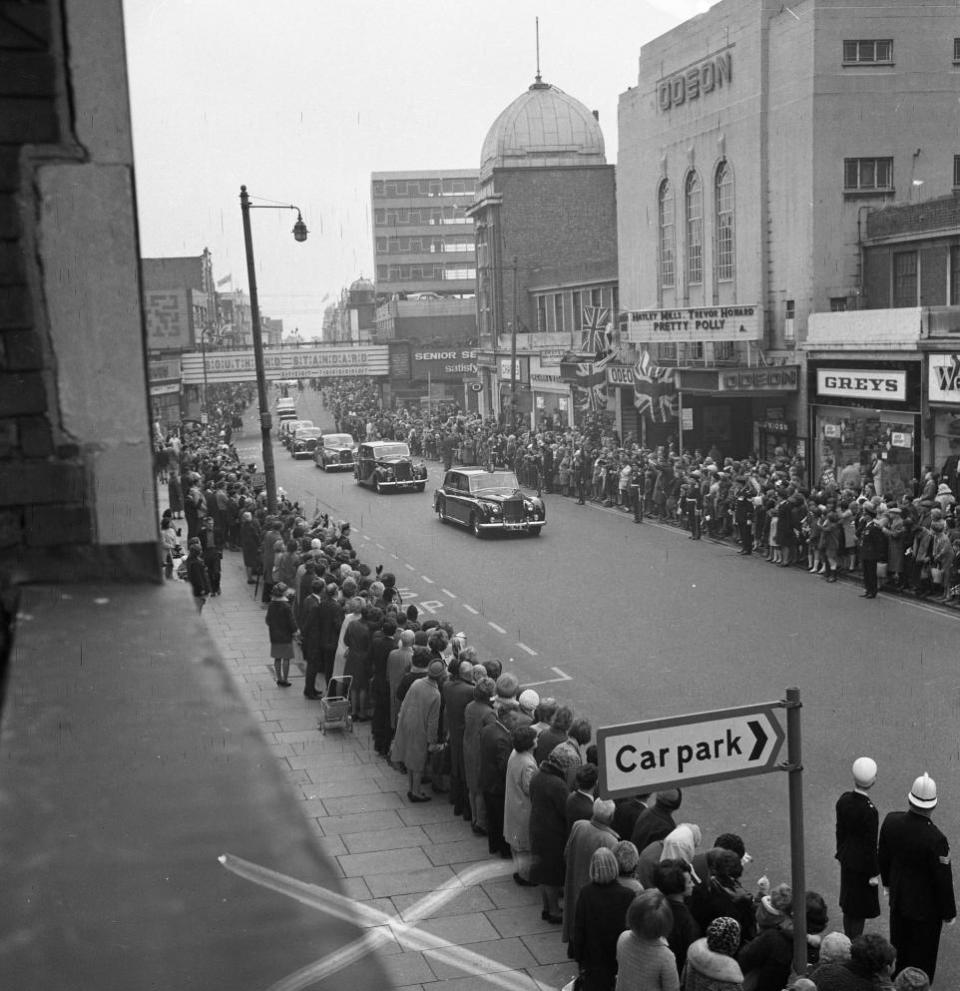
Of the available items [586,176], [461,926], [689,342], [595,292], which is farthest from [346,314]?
[461,926]

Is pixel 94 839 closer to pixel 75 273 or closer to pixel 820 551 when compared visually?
pixel 75 273

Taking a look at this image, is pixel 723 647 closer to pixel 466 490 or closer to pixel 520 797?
pixel 520 797

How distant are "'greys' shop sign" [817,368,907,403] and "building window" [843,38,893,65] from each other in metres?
8.12

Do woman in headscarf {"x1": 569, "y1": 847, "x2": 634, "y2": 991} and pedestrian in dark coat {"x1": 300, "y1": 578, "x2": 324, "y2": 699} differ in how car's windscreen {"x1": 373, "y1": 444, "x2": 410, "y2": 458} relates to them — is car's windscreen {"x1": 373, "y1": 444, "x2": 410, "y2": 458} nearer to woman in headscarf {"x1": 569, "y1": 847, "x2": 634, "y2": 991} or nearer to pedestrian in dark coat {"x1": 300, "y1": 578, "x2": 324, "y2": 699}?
pedestrian in dark coat {"x1": 300, "y1": 578, "x2": 324, "y2": 699}

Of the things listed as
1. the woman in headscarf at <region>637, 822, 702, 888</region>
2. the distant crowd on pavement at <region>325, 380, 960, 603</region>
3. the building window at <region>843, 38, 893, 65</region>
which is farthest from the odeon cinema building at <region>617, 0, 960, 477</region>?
the woman in headscarf at <region>637, 822, 702, 888</region>

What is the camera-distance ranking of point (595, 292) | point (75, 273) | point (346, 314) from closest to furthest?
point (75, 273)
point (595, 292)
point (346, 314)

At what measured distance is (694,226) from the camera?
135ft

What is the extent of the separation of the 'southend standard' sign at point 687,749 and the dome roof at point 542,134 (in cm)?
6764

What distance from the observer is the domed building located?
59531 mm

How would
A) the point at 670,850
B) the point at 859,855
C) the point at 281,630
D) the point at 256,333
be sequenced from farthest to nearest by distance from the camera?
1. the point at 256,333
2. the point at 281,630
3. the point at 859,855
4. the point at 670,850

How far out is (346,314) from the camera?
16938 centimetres

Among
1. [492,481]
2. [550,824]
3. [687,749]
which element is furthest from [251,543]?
[687,749]

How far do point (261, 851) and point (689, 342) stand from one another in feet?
128

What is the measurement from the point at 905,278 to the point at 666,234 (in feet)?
40.3
